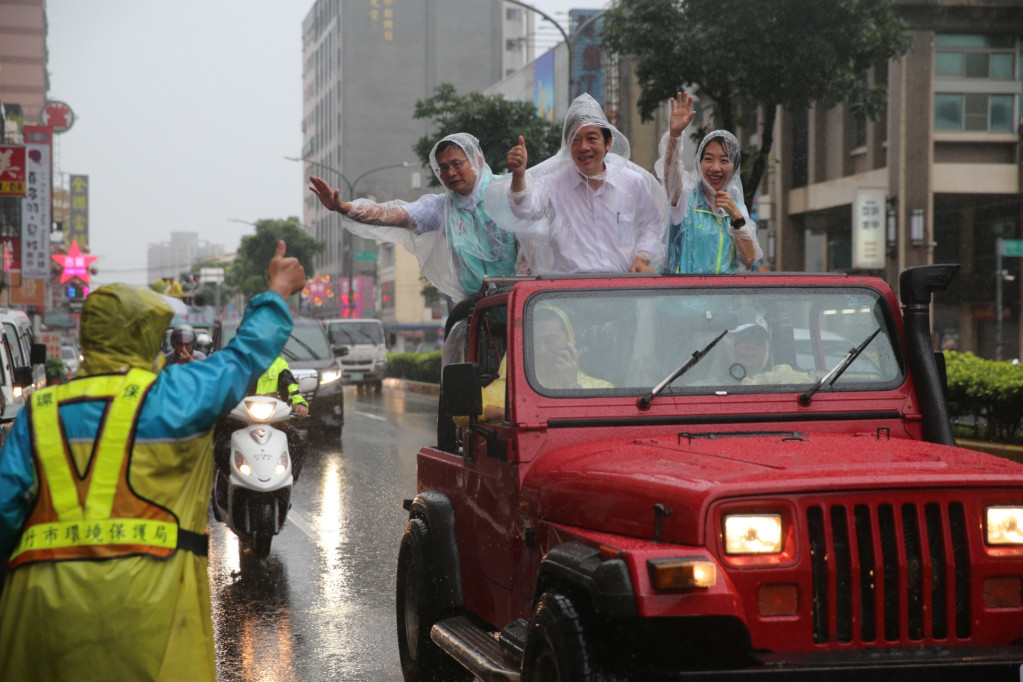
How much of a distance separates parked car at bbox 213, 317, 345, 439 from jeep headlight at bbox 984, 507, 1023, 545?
15.6 metres

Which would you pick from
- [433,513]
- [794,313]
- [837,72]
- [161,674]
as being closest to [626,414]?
[794,313]

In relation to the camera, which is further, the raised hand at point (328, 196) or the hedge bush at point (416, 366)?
the hedge bush at point (416, 366)

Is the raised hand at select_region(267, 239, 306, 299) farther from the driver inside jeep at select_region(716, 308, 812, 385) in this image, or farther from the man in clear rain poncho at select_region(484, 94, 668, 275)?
the man in clear rain poncho at select_region(484, 94, 668, 275)

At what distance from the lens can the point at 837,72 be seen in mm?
17297

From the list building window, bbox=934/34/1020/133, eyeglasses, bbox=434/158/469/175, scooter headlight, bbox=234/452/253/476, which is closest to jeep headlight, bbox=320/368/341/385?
scooter headlight, bbox=234/452/253/476

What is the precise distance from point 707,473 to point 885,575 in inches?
21.8

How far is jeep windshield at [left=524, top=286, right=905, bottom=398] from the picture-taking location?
14.8 ft

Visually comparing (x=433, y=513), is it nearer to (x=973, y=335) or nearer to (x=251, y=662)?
(x=251, y=662)

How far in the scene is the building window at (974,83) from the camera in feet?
101

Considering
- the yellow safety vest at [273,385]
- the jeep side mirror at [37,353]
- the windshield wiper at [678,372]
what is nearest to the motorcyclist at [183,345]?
the yellow safety vest at [273,385]

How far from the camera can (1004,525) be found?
11.4 ft

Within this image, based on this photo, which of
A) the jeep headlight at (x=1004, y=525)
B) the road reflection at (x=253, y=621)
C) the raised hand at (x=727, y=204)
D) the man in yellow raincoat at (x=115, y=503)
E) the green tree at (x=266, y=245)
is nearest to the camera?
the man in yellow raincoat at (x=115, y=503)

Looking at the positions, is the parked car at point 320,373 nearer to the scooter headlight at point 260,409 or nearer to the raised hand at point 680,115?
the scooter headlight at point 260,409

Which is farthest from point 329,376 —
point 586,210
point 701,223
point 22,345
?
point 701,223
